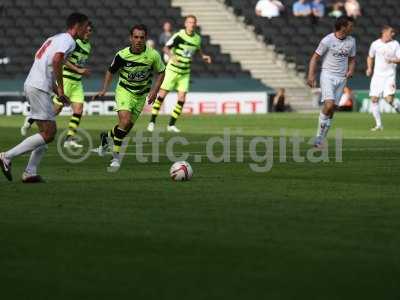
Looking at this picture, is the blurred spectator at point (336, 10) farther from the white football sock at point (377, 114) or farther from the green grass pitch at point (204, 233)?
the green grass pitch at point (204, 233)

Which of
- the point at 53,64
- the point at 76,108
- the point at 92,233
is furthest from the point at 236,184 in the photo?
the point at 76,108

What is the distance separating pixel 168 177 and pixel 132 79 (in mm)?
3260

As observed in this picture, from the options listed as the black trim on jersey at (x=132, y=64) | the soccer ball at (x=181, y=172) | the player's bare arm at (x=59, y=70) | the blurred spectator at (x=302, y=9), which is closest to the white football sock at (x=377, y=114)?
the black trim on jersey at (x=132, y=64)

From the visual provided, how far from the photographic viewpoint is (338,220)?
11305mm

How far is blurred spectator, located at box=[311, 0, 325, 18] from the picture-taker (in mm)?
45591

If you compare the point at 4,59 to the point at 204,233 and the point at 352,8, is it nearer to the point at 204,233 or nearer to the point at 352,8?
the point at 352,8

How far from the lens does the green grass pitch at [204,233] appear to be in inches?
314

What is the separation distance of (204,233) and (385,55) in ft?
70.8

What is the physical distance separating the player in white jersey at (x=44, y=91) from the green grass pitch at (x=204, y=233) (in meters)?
0.32

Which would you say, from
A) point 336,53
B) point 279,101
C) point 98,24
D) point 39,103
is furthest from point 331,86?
point 98,24

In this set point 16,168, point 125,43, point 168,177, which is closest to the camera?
point 168,177

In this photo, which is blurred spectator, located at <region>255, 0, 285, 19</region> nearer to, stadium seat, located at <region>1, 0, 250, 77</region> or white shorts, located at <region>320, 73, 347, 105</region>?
stadium seat, located at <region>1, 0, 250, 77</region>

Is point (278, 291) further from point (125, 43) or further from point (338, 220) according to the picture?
point (125, 43)

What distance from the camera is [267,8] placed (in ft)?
149
